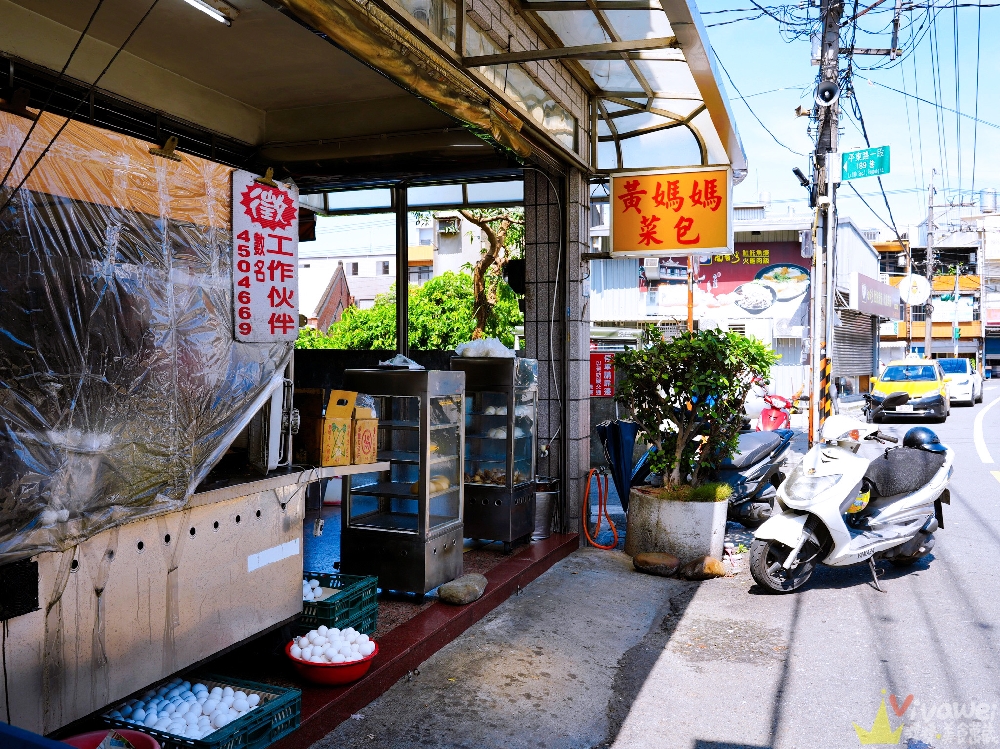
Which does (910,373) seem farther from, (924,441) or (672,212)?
(672,212)

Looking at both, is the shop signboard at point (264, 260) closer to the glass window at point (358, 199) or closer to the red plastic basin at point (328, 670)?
the red plastic basin at point (328, 670)

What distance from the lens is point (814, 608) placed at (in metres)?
6.40

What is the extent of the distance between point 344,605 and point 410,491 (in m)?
1.41

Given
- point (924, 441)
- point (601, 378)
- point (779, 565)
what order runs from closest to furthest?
point (779, 565) → point (924, 441) → point (601, 378)

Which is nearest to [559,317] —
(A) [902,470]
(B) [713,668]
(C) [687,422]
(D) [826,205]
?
(C) [687,422]

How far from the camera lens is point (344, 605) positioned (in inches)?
187

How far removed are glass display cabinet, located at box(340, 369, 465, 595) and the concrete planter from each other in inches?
84.4

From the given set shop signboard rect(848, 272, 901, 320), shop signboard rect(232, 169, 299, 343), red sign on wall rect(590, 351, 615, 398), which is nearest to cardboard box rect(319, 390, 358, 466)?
shop signboard rect(232, 169, 299, 343)

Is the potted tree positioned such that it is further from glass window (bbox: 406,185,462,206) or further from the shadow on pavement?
glass window (bbox: 406,185,462,206)

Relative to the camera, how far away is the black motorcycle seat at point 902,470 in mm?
7199

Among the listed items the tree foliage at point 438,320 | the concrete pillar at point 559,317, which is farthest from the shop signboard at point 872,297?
the concrete pillar at point 559,317

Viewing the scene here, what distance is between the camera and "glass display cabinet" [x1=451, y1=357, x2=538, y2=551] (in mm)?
7242

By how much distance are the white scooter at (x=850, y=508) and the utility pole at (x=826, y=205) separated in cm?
569

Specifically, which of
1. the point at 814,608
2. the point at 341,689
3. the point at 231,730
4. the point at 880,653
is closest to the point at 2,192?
the point at 231,730
